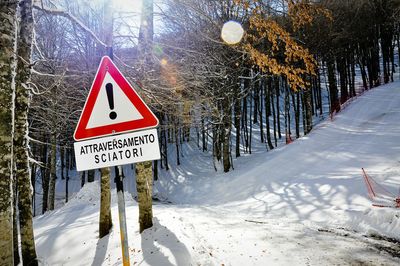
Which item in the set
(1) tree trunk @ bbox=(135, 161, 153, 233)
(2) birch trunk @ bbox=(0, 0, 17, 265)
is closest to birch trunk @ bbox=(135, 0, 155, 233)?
(1) tree trunk @ bbox=(135, 161, 153, 233)

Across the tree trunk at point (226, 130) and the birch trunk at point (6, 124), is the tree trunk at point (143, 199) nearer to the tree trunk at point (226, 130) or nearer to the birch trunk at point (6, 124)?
the birch trunk at point (6, 124)

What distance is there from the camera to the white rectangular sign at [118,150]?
2.93m

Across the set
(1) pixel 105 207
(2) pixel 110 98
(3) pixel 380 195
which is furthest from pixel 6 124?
(3) pixel 380 195

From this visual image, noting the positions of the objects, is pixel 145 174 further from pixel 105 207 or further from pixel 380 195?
pixel 380 195

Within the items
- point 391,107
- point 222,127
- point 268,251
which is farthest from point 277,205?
point 391,107

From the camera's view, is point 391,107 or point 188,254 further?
point 391,107

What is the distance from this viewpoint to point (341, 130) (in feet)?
79.3

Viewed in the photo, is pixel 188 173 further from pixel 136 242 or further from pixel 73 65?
pixel 136 242

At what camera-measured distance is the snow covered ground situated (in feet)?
22.5

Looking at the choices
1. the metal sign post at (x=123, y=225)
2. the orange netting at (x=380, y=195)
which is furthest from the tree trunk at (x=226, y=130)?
the metal sign post at (x=123, y=225)

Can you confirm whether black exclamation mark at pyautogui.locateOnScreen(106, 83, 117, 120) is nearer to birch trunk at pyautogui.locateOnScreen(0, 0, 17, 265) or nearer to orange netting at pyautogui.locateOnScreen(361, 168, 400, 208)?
birch trunk at pyautogui.locateOnScreen(0, 0, 17, 265)

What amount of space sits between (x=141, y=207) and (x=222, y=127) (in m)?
14.5

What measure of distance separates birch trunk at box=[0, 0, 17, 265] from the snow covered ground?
2.81m

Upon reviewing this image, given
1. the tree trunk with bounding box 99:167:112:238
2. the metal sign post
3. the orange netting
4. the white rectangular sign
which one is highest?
the white rectangular sign
